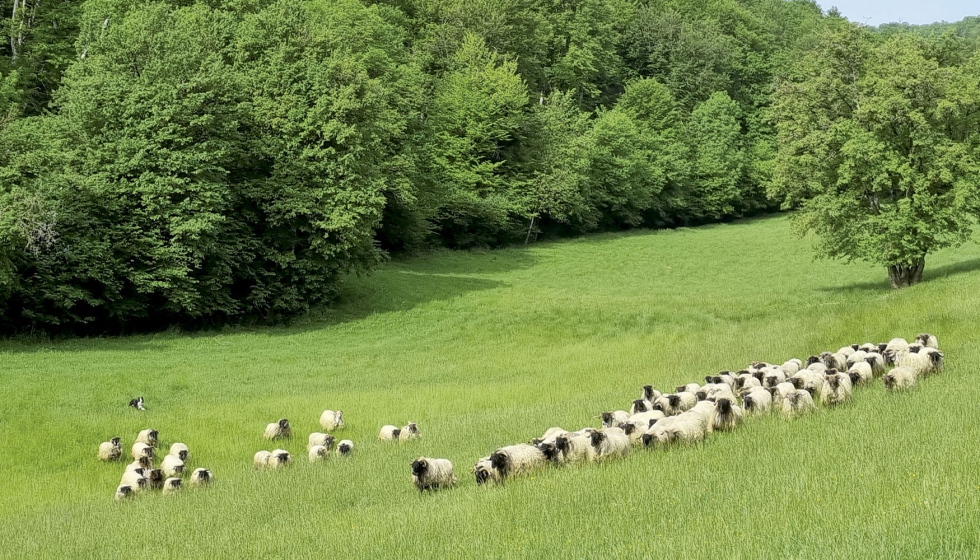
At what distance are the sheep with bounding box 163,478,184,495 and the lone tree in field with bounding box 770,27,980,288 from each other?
110ft

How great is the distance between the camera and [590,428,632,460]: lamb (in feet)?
43.1

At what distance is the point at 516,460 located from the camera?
41.7 ft

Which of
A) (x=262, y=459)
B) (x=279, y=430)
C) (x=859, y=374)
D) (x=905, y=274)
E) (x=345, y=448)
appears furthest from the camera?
(x=905, y=274)

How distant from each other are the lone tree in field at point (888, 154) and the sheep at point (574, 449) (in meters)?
30.8

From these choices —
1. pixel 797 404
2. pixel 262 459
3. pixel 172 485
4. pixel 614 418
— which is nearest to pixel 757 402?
pixel 797 404

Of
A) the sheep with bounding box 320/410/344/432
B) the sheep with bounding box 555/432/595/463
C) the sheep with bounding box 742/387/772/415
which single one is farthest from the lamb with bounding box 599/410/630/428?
the sheep with bounding box 320/410/344/432

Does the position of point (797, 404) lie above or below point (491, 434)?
Result: above

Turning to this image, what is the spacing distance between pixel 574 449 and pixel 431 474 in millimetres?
2385

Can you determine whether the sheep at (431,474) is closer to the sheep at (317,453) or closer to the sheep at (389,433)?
the sheep at (317,453)

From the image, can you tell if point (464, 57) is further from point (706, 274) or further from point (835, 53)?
point (835, 53)

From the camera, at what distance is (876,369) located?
723 inches

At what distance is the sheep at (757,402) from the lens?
15305 mm

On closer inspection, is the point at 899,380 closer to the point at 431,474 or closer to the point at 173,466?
the point at 431,474

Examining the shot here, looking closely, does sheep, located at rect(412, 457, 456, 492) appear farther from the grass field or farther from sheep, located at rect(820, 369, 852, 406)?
sheep, located at rect(820, 369, 852, 406)
